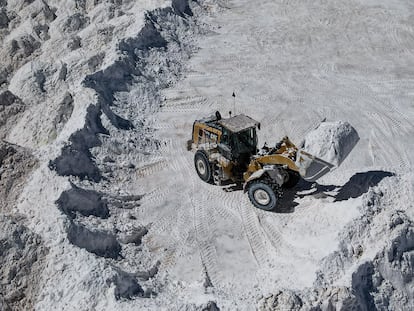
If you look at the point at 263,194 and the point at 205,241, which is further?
the point at 263,194

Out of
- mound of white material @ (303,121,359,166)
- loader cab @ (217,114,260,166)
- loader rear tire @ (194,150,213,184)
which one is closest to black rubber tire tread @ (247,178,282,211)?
loader cab @ (217,114,260,166)

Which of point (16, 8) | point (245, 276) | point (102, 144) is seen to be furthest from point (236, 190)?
point (16, 8)

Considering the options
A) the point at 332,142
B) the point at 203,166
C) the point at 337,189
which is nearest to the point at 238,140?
the point at 203,166

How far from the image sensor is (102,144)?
14.9m

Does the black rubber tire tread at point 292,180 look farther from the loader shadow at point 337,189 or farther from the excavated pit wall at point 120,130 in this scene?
the excavated pit wall at point 120,130

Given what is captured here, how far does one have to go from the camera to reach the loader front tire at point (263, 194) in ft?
41.0

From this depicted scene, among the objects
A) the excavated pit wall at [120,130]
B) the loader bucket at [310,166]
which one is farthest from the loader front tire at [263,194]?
the excavated pit wall at [120,130]

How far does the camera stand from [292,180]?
1335 cm

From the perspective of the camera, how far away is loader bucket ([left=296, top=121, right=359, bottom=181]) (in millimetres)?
12156

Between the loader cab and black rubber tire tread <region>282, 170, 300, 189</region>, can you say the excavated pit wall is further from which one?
black rubber tire tread <region>282, 170, 300, 189</region>

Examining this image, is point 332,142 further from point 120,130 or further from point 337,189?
point 120,130

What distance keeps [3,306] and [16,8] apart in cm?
1910

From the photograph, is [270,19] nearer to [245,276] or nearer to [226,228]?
[226,228]

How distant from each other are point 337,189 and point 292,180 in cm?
124
